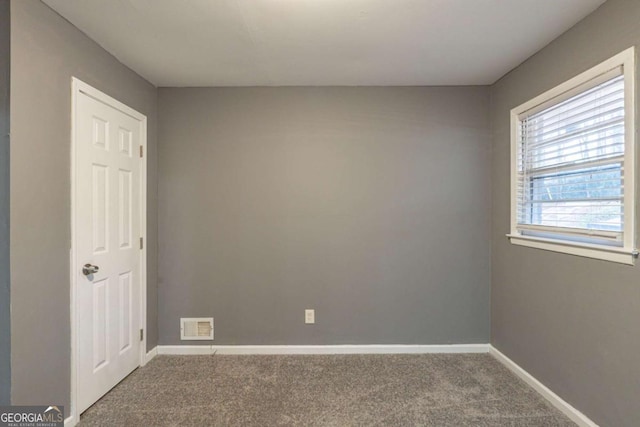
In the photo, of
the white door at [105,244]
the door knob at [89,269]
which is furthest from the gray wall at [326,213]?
the door knob at [89,269]

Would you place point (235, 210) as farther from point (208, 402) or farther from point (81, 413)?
point (81, 413)

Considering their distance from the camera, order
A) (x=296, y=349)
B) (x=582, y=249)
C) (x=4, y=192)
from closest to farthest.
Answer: (x=4, y=192), (x=582, y=249), (x=296, y=349)

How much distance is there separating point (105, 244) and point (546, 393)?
10.5 feet

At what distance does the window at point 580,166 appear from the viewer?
1605 mm

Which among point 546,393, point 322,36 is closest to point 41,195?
point 322,36

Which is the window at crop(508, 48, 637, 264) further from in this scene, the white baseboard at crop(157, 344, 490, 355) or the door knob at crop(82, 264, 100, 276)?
the door knob at crop(82, 264, 100, 276)

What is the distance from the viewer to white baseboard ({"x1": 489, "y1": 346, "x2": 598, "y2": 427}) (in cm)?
186

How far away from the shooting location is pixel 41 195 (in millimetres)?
1660

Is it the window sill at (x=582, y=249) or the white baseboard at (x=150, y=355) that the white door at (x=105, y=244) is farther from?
the window sill at (x=582, y=249)

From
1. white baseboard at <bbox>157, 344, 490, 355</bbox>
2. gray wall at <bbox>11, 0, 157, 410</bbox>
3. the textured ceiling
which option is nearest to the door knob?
gray wall at <bbox>11, 0, 157, 410</bbox>

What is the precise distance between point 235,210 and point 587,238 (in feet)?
8.42

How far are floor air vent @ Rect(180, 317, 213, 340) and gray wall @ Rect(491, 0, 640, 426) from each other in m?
2.57

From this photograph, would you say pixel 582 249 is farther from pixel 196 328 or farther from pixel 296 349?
pixel 196 328

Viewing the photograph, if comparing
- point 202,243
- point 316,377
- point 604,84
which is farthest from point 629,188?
point 202,243
